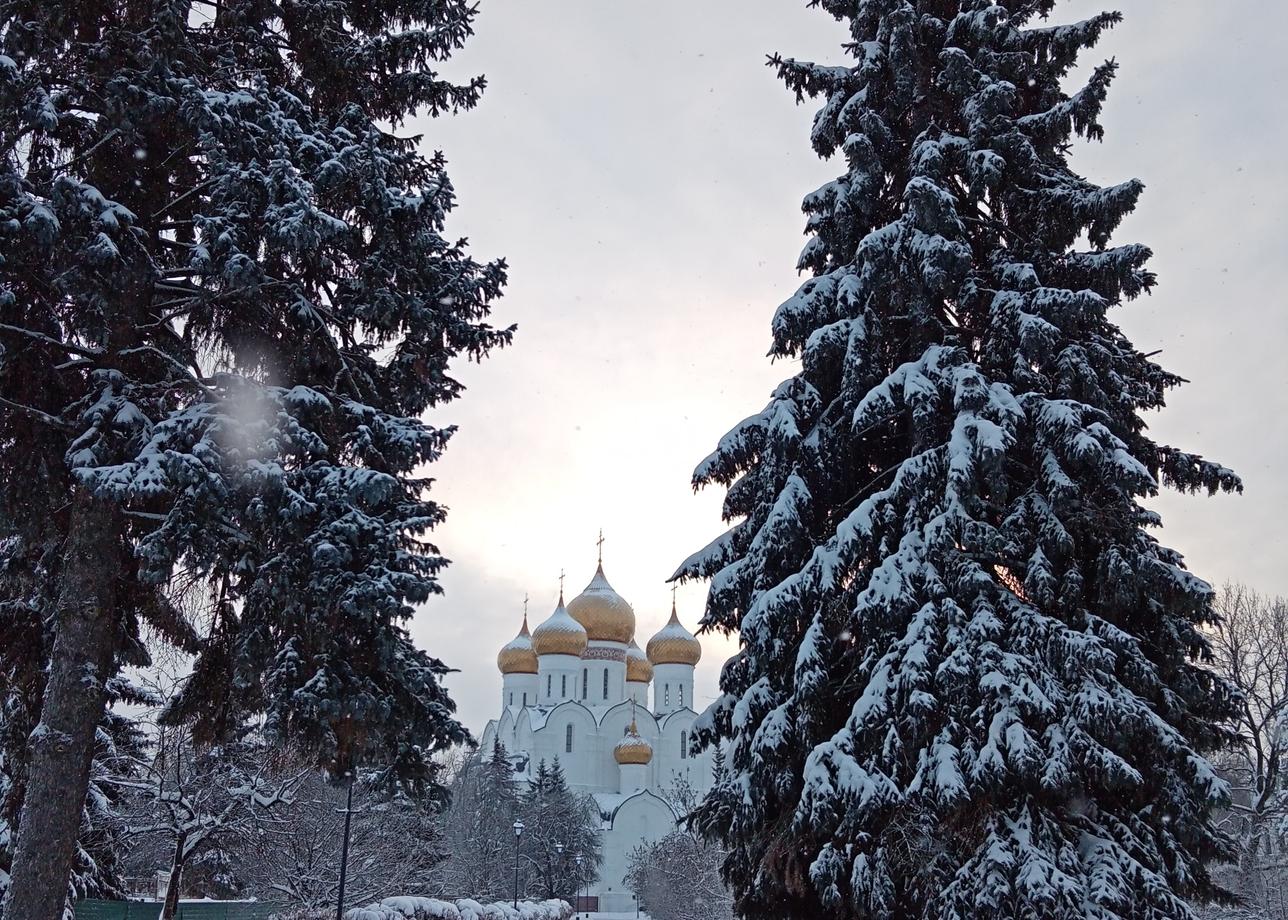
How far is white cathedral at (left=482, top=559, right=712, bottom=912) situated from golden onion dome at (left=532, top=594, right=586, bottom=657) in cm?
5

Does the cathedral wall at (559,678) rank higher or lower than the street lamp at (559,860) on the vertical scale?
higher

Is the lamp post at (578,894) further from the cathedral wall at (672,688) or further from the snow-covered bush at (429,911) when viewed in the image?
the snow-covered bush at (429,911)

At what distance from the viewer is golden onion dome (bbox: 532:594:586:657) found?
5600 cm

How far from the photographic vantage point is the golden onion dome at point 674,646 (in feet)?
192

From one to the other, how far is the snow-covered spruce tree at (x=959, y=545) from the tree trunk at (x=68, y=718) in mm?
4994

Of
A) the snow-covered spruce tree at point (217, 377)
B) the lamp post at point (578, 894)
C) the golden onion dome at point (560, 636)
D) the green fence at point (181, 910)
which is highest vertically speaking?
the golden onion dome at point (560, 636)

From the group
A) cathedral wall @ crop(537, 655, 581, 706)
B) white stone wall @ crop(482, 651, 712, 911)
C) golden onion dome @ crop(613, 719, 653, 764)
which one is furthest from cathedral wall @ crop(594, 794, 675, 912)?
cathedral wall @ crop(537, 655, 581, 706)

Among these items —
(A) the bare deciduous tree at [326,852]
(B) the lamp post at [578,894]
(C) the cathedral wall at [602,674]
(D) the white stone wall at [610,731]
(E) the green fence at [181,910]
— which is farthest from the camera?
(C) the cathedral wall at [602,674]

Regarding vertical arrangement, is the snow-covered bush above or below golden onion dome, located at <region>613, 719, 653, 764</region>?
below

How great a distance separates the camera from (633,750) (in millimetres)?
55219

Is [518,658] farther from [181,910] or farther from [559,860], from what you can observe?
[181,910]

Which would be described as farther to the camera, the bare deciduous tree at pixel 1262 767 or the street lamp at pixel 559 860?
the street lamp at pixel 559 860

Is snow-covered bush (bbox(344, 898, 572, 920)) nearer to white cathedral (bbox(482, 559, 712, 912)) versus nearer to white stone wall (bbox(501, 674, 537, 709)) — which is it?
white cathedral (bbox(482, 559, 712, 912))

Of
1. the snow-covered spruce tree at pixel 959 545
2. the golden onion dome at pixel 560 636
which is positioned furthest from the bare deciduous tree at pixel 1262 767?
the golden onion dome at pixel 560 636
